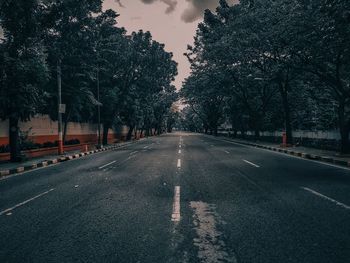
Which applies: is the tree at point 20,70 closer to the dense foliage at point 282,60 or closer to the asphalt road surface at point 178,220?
the asphalt road surface at point 178,220

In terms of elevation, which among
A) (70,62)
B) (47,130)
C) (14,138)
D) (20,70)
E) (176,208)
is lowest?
(176,208)

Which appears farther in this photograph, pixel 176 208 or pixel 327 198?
pixel 327 198

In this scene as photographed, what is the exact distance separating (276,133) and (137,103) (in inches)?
682

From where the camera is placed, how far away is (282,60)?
2169 cm

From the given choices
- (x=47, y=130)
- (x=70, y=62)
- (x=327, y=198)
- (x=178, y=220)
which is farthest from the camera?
(x=47, y=130)

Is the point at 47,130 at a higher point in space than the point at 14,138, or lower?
higher

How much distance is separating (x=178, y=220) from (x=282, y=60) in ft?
61.2

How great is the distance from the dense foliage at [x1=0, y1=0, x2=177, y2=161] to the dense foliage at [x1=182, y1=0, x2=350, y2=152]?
25.1ft

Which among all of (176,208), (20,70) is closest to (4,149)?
(20,70)

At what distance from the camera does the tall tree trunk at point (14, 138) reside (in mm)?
15992

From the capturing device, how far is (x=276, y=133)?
33.6 m

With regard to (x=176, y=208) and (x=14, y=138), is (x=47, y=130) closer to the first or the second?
(x=14, y=138)

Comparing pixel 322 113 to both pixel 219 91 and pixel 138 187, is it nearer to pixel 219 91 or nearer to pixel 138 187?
pixel 219 91

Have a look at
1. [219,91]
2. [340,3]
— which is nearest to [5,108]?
[340,3]
